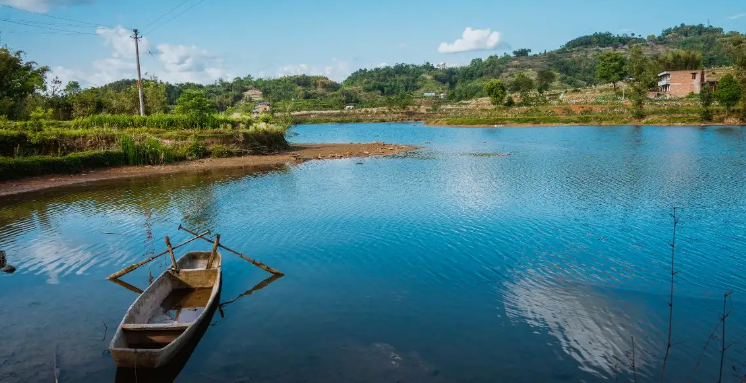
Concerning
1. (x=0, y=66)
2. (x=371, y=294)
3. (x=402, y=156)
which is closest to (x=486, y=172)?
(x=402, y=156)

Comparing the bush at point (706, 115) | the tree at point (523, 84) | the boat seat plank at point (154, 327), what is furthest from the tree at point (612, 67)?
the boat seat plank at point (154, 327)

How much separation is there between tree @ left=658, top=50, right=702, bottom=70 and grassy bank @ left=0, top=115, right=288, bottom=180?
114874 millimetres

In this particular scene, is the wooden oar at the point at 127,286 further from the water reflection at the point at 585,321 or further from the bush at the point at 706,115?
the bush at the point at 706,115

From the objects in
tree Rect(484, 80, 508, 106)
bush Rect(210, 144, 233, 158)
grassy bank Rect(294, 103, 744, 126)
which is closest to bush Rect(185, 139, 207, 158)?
bush Rect(210, 144, 233, 158)

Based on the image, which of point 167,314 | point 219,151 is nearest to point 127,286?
point 167,314

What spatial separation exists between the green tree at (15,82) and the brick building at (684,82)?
106 m

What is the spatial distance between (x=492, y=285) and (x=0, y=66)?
48809 mm

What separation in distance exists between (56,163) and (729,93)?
7924 cm

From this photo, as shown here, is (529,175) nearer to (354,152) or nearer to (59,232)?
(354,152)

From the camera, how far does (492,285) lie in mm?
12594

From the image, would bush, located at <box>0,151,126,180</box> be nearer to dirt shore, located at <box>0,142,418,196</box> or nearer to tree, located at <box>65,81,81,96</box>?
dirt shore, located at <box>0,142,418,196</box>

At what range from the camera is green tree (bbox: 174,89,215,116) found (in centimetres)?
4178

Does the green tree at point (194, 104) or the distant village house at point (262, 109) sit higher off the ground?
the distant village house at point (262, 109)

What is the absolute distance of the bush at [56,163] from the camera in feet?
88.6
